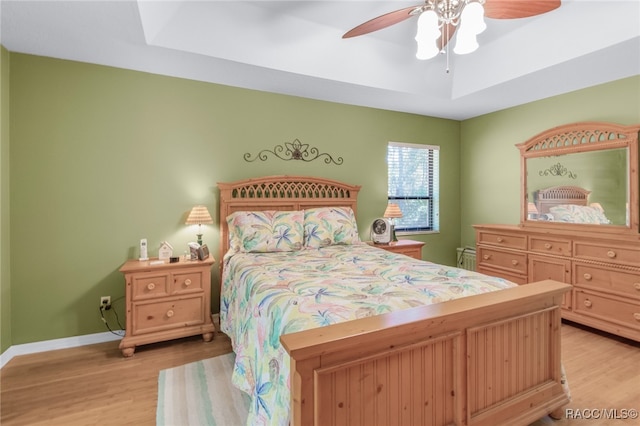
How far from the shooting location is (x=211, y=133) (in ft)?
10.4

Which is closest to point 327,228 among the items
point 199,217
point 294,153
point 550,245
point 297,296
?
point 294,153

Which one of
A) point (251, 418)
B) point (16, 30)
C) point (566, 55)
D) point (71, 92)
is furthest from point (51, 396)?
point (566, 55)

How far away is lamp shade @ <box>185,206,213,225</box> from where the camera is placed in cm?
284

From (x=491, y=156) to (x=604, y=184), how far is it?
1.39 m

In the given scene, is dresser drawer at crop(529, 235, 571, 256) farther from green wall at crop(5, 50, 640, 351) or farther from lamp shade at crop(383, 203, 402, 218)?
lamp shade at crop(383, 203, 402, 218)

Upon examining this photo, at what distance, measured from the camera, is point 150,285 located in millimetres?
2520

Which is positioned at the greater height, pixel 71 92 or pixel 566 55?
pixel 566 55

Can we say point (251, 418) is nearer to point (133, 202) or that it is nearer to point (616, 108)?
point (133, 202)

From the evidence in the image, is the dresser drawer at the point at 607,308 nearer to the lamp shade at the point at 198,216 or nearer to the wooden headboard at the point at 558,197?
the wooden headboard at the point at 558,197

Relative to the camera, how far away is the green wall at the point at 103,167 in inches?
99.8

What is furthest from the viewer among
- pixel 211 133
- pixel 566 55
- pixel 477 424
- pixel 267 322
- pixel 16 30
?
pixel 211 133

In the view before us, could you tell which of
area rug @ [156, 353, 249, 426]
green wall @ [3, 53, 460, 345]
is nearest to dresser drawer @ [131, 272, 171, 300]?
green wall @ [3, 53, 460, 345]

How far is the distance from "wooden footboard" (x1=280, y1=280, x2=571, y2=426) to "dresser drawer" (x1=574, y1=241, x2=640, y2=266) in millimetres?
1474

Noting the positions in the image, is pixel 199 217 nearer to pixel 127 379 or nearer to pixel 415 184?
pixel 127 379
